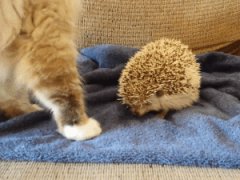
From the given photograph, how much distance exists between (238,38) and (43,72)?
1037mm

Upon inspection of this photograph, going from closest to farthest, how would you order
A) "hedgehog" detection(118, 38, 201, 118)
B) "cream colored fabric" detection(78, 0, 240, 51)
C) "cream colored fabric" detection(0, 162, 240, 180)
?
"cream colored fabric" detection(0, 162, 240, 180) → "hedgehog" detection(118, 38, 201, 118) → "cream colored fabric" detection(78, 0, 240, 51)

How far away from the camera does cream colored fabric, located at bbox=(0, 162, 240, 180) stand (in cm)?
87

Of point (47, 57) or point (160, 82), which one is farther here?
point (160, 82)

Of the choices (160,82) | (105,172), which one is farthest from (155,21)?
(105,172)

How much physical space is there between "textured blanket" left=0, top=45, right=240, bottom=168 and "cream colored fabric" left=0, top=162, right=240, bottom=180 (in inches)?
0.7

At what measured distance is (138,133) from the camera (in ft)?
3.37

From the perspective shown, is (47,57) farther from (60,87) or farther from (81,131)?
(81,131)

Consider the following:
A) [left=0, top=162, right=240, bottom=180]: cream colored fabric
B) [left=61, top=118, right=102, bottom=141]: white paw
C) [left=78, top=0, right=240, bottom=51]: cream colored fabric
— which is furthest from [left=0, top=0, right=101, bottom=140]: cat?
[left=78, top=0, right=240, bottom=51]: cream colored fabric

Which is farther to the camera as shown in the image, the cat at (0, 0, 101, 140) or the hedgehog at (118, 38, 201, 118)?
the hedgehog at (118, 38, 201, 118)

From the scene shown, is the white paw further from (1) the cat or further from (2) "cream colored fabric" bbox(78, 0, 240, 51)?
(2) "cream colored fabric" bbox(78, 0, 240, 51)

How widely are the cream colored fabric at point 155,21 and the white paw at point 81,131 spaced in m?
0.65

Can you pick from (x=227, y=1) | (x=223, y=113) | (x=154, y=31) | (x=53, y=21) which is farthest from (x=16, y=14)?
(x=227, y=1)

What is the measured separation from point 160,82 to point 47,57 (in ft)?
1.06

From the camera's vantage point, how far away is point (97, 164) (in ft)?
3.01
